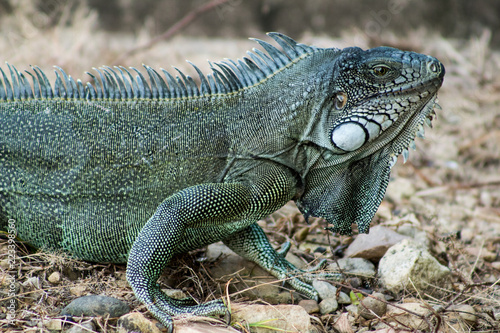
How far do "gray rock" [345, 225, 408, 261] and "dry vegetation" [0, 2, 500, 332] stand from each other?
39 centimetres

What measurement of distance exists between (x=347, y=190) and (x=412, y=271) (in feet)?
3.31

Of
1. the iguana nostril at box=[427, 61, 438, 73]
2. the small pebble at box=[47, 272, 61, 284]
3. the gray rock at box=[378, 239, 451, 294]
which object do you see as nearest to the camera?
the iguana nostril at box=[427, 61, 438, 73]

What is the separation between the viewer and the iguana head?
4.19 metres

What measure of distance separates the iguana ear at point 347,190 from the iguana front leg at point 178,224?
545 mm

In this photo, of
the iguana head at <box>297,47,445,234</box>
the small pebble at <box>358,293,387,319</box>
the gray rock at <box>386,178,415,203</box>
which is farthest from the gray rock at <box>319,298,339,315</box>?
the gray rock at <box>386,178,415,203</box>

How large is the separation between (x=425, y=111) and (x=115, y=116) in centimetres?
285

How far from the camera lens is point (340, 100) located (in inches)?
169

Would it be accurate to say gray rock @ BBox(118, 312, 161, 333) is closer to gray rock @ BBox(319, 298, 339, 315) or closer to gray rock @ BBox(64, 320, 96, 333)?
gray rock @ BBox(64, 320, 96, 333)

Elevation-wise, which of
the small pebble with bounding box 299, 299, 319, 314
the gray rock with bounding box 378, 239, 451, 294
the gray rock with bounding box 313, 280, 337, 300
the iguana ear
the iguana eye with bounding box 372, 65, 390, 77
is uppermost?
the iguana eye with bounding box 372, 65, 390, 77

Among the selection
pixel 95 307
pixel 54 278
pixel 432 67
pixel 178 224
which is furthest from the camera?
pixel 54 278

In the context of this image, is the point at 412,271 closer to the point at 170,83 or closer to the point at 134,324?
the point at 134,324

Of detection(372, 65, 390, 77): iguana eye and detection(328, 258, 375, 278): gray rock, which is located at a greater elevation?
detection(372, 65, 390, 77): iguana eye

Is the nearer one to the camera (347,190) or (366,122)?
(366,122)

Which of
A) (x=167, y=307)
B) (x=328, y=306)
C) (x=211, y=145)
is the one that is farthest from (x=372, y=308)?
(x=211, y=145)
